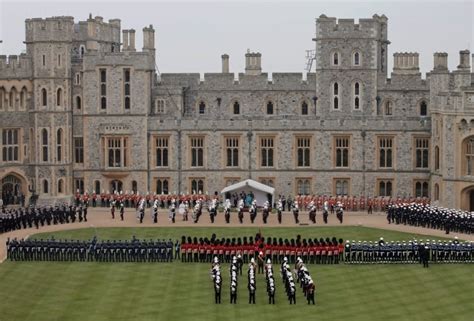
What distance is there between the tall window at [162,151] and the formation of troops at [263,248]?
932 inches

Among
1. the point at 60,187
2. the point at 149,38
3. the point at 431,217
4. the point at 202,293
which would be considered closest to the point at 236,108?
the point at 149,38

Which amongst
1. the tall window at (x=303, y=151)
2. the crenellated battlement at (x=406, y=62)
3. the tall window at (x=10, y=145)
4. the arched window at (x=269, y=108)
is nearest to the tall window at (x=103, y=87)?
the tall window at (x=10, y=145)

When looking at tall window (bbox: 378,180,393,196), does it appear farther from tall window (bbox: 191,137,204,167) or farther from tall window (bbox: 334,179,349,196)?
tall window (bbox: 191,137,204,167)

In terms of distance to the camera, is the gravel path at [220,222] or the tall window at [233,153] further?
the tall window at [233,153]

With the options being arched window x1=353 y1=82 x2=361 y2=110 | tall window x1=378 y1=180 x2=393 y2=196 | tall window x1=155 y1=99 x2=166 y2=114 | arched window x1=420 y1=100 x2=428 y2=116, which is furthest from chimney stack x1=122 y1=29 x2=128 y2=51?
arched window x1=420 y1=100 x2=428 y2=116

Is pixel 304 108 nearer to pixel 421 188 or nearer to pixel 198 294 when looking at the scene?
pixel 421 188

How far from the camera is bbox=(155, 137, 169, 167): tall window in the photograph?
78875mm

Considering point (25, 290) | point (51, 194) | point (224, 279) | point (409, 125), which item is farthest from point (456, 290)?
point (51, 194)

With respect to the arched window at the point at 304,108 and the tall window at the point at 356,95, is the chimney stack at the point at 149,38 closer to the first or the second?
the arched window at the point at 304,108

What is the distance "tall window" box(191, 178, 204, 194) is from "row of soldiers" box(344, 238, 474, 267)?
24877 millimetres

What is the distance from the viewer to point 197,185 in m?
78.8

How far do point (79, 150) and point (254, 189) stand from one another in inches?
485

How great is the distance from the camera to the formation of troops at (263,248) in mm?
54406

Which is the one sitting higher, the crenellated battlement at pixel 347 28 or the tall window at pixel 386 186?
the crenellated battlement at pixel 347 28
